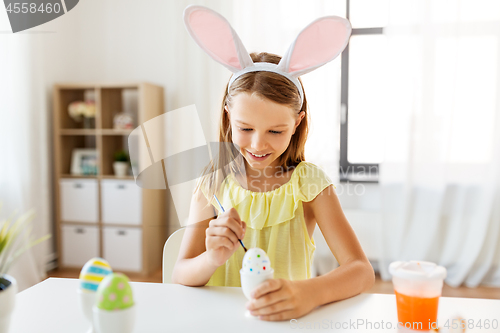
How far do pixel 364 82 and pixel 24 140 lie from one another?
2253 millimetres

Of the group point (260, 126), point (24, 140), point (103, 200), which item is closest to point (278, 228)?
point (260, 126)

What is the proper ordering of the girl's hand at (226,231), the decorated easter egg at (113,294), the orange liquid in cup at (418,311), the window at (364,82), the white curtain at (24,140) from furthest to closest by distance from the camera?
the window at (364,82) → the white curtain at (24,140) → the girl's hand at (226,231) → the orange liquid in cup at (418,311) → the decorated easter egg at (113,294)

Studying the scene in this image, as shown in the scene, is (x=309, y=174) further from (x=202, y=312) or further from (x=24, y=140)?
(x=24, y=140)

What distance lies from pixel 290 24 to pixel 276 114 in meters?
1.96

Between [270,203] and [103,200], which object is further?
[103,200]

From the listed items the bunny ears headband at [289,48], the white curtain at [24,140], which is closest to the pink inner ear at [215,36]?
the bunny ears headband at [289,48]

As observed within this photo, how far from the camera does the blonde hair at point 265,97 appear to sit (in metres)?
0.91

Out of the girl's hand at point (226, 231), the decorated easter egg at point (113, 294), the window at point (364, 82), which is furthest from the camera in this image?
the window at point (364, 82)

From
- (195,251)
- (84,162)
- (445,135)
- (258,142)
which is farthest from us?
(84,162)

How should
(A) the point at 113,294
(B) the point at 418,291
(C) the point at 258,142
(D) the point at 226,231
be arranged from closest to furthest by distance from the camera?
(A) the point at 113,294
(B) the point at 418,291
(D) the point at 226,231
(C) the point at 258,142

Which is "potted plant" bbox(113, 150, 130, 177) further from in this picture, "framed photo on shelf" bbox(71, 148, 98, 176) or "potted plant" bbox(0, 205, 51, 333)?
"potted plant" bbox(0, 205, 51, 333)

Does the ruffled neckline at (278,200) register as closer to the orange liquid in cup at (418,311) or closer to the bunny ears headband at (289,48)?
the bunny ears headband at (289,48)

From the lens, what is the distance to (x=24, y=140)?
2578 mm

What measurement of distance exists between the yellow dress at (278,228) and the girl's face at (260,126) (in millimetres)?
144
